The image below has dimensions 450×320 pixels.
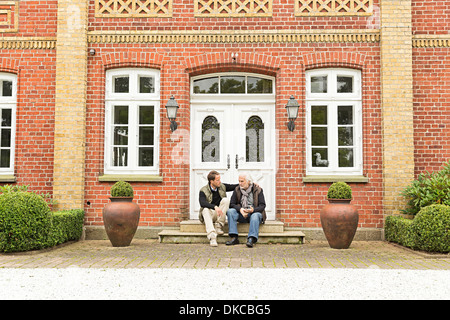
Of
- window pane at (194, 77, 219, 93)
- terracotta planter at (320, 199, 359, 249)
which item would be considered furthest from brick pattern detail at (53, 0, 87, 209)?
terracotta planter at (320, 199, 359, 249)

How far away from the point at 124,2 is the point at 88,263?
6071 millimetres

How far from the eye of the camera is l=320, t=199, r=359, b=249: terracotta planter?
8.23 m

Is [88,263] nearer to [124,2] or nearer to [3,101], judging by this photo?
[3,101]

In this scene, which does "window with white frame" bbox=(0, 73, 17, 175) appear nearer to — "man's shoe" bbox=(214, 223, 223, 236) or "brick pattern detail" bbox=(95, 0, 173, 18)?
"brick pattern detail" bbox=(95, 0, 173, 18)

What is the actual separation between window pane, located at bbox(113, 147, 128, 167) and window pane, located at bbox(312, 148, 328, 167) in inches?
163

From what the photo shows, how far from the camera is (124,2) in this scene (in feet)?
33.3

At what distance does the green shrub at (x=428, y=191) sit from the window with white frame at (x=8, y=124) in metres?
8.51

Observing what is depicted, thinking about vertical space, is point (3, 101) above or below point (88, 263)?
above

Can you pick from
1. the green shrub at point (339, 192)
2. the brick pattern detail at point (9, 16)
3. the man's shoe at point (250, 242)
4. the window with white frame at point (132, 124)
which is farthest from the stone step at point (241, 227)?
the brick pattern detail at point (9, 16)

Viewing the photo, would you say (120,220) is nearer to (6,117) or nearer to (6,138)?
(6,138)

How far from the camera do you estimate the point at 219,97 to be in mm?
10320

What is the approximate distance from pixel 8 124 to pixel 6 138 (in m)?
0.32

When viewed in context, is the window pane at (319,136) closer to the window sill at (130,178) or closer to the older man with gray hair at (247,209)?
the older man with gray hair at (247,209)

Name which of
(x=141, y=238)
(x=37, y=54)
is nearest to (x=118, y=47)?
(x=37, y=54)
